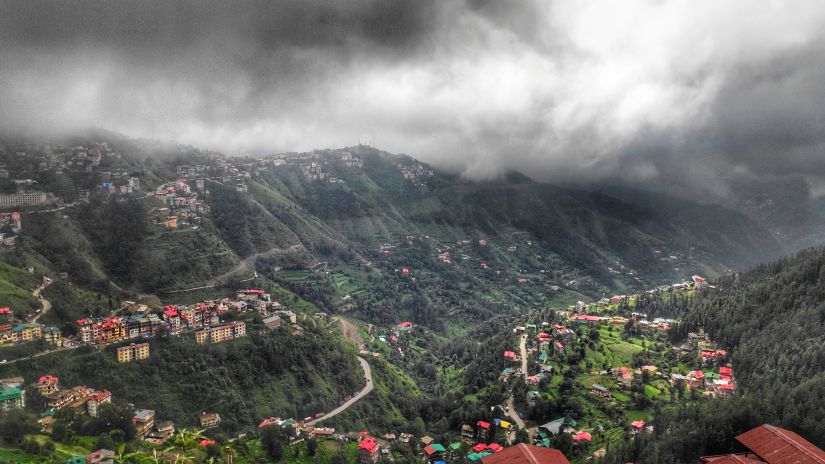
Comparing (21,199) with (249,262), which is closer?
(21,199)

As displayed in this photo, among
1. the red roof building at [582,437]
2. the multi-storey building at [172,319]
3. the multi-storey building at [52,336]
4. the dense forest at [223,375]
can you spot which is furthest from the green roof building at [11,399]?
the red roof building at [582,437]

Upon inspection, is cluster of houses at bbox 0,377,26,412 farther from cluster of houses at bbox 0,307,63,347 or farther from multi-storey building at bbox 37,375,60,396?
cluster of houses at bbox 0,307,63,347

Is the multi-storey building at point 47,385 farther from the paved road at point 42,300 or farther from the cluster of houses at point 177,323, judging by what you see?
the paved road at point 42,300

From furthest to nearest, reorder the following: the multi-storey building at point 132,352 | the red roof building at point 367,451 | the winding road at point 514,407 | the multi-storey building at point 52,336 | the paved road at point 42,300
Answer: the paved road at point 42,300
the multi-storey building at point 132,352
the winding road at point 514,407
the multi-storey building at point 52,336
the red roof building at point 367,451

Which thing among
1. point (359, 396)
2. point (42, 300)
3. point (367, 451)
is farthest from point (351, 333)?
point (42, 300)

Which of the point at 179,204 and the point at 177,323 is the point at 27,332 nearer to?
the point at 177,323

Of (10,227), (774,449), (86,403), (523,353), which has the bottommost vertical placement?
(523,353)

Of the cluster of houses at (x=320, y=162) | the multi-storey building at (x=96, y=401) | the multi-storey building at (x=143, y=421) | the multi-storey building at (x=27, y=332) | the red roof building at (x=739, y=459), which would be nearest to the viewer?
the red roof building at (x=739, y=459)

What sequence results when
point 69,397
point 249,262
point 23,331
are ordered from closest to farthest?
1. point 69,397
2. point 23,331
3. point 249,262
